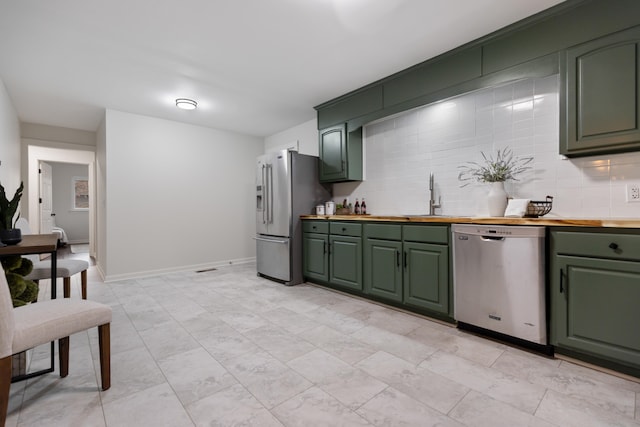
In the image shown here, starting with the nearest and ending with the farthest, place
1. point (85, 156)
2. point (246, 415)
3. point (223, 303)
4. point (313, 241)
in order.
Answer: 1. point (246, 415)
2. point (223, 303)
3. point (313, 241)
4. point (85, 156)

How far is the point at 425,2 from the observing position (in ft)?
6.86

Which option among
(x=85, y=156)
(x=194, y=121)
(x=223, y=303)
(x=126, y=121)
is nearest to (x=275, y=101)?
(x=194, y=121)

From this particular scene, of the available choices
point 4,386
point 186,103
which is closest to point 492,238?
point 4,386

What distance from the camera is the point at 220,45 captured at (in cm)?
263

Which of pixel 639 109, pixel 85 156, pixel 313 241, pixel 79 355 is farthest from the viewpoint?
pixel 85 156

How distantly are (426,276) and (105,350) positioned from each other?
2331mm

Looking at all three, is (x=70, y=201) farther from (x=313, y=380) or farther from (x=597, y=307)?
(x=597, y=307)

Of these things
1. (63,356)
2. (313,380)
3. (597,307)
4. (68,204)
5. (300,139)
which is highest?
(300,139)

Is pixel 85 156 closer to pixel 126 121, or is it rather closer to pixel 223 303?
pixel 126 121

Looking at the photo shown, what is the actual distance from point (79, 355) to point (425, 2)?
3453 millimetres

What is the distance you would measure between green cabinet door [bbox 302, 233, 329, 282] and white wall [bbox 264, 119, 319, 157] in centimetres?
158

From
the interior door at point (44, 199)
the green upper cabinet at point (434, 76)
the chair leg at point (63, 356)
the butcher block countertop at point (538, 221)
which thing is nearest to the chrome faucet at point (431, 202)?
the butcher block countertop at point (538, 221)

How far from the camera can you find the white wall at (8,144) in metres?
3.34

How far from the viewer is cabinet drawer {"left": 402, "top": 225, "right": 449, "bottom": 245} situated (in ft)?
8.21
